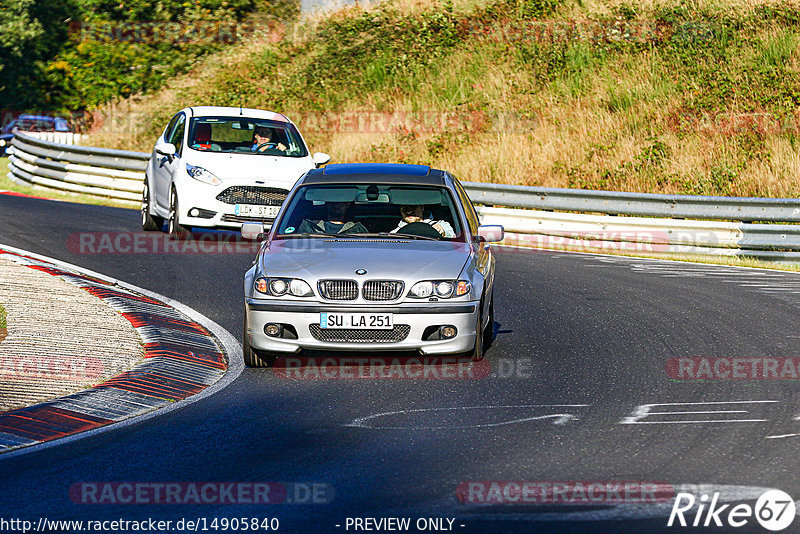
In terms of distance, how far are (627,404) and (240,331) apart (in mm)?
4038

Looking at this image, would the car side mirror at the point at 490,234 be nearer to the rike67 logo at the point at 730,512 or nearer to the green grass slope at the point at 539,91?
the rike67 logo at the point at 730,512

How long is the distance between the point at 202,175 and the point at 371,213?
6468 mm

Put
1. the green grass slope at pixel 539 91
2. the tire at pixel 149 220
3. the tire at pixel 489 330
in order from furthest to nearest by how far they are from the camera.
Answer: the green grass slope at pixel 539 91 < the tire at pixel 149 220 < the tire at pixel 489 330

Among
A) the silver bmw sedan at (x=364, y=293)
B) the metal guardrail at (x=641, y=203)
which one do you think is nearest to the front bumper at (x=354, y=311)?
the silver bmw sedan at (x=364, y=293)

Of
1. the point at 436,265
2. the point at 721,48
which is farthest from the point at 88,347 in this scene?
the point at 721,48

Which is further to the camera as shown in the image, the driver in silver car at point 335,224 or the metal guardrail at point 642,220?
the metal guardrail at point 642,220

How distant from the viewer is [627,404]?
8227 mm

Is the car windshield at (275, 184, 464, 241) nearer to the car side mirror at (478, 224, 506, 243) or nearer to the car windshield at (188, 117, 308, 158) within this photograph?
the car side mirror at (478, 224, 506, 243)

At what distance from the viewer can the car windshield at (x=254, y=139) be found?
17.5 metres

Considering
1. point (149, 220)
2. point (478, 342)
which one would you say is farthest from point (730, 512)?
point (149, 220)

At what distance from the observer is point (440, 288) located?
9.23 metres

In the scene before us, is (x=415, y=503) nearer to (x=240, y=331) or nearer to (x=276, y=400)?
(x=276, y=400)

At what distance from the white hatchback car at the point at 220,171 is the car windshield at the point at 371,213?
19.3 ft

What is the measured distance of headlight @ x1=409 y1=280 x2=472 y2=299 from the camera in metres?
9.18
